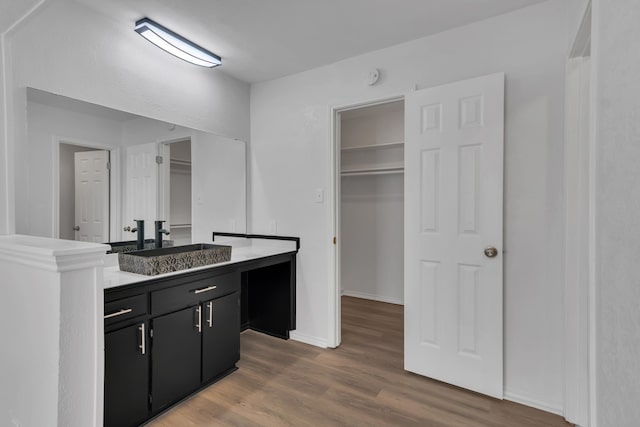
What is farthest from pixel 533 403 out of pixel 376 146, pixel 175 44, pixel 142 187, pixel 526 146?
pixel 175 44

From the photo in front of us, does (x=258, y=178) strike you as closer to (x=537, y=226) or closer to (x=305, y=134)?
(x=305, y=134)

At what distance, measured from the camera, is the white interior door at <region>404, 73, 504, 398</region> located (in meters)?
1.98

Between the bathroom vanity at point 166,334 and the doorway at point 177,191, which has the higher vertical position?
the doorway at point 177,191

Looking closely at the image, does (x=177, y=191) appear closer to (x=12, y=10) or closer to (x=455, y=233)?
(x=12, y=10)

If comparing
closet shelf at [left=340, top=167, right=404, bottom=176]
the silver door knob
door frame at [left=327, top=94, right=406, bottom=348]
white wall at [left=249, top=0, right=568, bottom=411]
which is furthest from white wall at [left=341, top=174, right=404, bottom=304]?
the silver door knob

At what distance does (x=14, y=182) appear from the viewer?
153 centimetres

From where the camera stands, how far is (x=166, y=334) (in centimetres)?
184

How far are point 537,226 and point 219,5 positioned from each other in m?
2.37

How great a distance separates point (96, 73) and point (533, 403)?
3406 millimetres

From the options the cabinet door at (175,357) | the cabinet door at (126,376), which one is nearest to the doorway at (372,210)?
the cabinet door at (175,357)

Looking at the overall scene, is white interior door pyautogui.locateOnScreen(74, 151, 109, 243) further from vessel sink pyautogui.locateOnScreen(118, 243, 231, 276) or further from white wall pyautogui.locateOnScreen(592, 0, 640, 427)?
white wall pyautogui.locateOnScreen(592, 0, 640, 427)

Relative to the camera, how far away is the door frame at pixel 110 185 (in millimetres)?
1791

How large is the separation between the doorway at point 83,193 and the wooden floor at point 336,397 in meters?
1.24

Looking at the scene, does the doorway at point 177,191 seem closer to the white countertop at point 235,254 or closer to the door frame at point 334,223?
the white countertop at point 235,254
